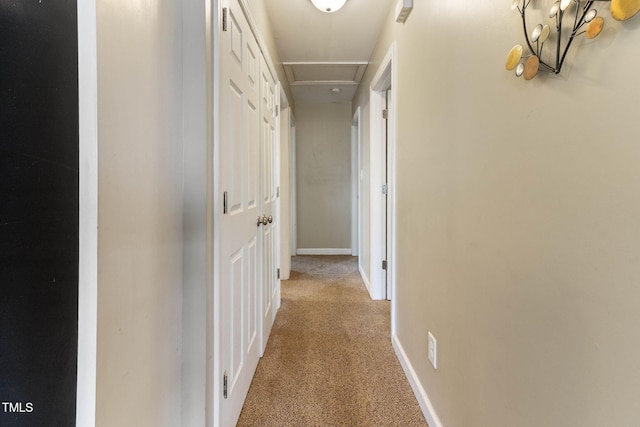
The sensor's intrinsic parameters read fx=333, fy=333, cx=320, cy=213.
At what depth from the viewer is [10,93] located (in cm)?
52

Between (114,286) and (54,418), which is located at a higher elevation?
(114,286)

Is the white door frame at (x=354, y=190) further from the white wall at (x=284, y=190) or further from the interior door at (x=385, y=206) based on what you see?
the interior door at (x=385, y=206)

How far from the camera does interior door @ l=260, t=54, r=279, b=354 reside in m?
2.09

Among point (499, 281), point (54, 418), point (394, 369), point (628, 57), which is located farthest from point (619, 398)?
point (394, 369)

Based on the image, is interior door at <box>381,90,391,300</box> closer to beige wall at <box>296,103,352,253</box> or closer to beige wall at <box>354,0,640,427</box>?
beige wall at <box>354,0,640,427</box>

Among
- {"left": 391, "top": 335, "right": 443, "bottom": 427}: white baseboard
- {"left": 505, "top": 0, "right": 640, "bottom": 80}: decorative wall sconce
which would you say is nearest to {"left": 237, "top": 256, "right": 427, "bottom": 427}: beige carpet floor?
{"left": 391, "top": 335, "right": 443, "bottom": 427}: white baseboard

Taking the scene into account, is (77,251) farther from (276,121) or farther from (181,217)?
(276,121)

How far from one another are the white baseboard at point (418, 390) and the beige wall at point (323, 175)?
315cm

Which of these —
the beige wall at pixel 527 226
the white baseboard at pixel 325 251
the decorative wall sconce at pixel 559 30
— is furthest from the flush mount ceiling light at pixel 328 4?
the white baseboard at pixel 325 251

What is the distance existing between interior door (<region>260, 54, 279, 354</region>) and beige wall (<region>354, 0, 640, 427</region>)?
3.30 feet

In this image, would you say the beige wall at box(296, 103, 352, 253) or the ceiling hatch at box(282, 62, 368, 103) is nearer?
the ceiling hatch at box(282, 62, 368, 103)

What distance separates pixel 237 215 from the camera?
1.44 m

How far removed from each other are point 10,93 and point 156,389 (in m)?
0.76

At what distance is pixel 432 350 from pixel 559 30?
1.24 meters
